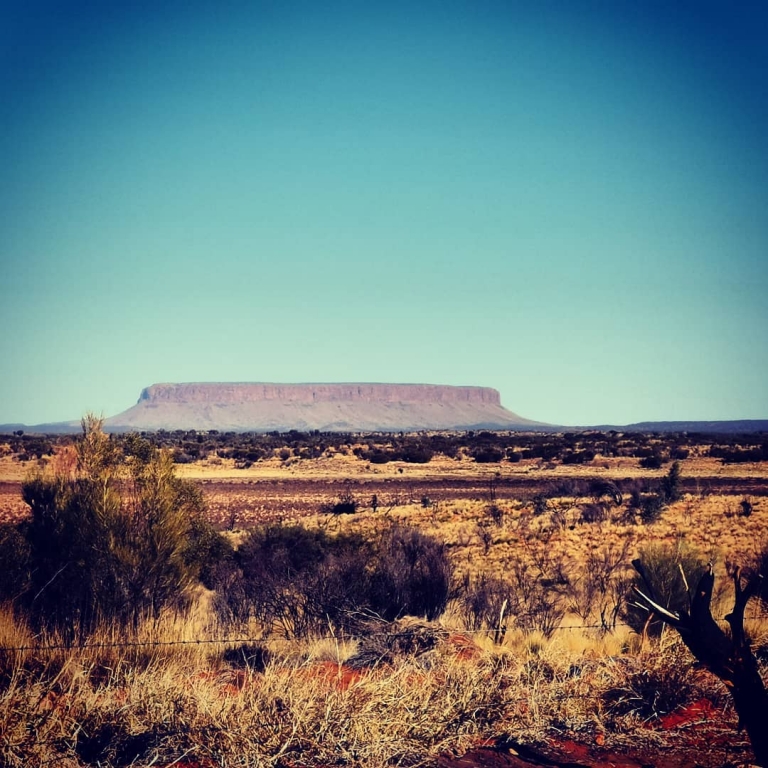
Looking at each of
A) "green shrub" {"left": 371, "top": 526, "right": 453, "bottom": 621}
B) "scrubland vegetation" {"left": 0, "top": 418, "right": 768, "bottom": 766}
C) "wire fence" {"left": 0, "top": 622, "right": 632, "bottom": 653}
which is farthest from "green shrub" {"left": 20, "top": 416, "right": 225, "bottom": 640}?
"green shrub" {"left": 371, "top": 526, "right": 453, "bottom": 621}

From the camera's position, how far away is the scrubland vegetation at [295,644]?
19.9 ft

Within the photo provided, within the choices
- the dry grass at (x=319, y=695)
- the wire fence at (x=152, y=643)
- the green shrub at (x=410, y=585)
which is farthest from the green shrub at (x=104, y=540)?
the green shrub at (x=410, y=585)

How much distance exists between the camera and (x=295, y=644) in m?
9.31

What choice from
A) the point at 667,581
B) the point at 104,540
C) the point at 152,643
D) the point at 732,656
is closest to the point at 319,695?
the point at 152,643

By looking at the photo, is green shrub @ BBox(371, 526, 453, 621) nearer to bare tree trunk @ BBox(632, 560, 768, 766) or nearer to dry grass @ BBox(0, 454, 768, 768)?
dry grass @ BBox(0, 454, 768, 768)

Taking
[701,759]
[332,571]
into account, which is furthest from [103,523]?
[701,759]

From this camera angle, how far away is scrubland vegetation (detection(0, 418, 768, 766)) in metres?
6.07

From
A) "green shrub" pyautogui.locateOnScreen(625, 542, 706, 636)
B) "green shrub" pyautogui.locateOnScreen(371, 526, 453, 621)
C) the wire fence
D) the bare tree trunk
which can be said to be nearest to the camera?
the bare tree trunk

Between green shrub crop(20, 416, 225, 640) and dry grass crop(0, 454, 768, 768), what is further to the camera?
green shrub crop(20, 416, 225, 640)

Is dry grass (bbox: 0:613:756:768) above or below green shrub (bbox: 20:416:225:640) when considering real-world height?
below

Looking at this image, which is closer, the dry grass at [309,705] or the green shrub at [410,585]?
the dry grass at [309,705]

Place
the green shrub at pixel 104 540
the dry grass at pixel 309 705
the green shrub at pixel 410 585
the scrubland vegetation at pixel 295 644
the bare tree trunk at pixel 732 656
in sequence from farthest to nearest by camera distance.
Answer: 1. the green shrub at pixel 410 585
2. the green shrub at pixel 104 540
3. the scrubland vegetation at pixel 295 644
4. the dry grass at pixel 309 705
5. the bare tree trunk at pixel 732 656

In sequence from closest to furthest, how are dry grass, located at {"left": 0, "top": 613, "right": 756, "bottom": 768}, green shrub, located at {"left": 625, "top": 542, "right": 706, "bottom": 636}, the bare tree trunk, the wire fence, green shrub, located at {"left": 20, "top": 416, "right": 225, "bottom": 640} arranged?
the bare tree trunk
dry grass, located at {"left": 0, "top": 613, "right": 756, "bottom": 768}
the wire fence
green shrub, located at {"left": 20, "top": 416, "right": 225, "bottom": 640}
green shrub, located at {"left": 625, "top": 542, "right": 706, "bottom": 636}

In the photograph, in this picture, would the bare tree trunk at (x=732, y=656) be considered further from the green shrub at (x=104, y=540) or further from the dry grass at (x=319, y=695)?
the green shrub at (x=104, y=540)
